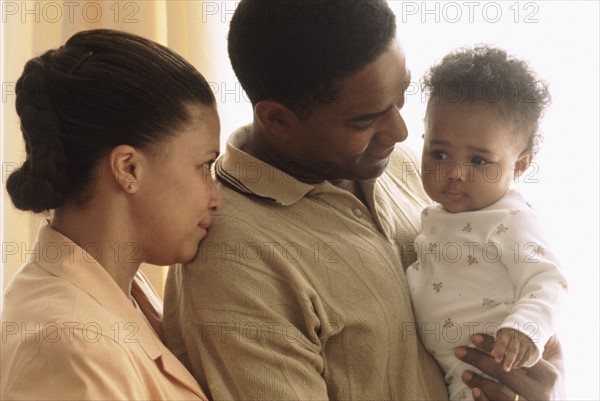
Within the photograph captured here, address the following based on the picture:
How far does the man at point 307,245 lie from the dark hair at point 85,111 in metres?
0.20

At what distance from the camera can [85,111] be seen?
1202 mm

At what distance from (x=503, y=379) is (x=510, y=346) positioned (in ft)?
0.31

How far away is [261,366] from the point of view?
1268mm

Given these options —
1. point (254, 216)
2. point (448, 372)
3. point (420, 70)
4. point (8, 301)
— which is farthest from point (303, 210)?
point (420, 70)

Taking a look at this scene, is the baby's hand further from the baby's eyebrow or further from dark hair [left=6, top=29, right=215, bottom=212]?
dark hair [left=6, top=29, right=215, bottom=212]

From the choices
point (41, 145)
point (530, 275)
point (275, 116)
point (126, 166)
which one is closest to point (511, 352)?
point (530, 275)

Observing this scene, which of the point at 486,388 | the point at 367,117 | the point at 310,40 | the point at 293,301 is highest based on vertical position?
the point at 310,40

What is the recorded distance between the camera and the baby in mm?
1402

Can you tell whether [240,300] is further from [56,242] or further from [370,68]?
[370,68]

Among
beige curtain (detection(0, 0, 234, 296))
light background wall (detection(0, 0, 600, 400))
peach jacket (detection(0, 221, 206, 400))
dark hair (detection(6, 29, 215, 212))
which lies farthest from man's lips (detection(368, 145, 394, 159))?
beige curtain (detection(0, 0, 234, 296))

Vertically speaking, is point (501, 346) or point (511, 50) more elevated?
point (511, 50)

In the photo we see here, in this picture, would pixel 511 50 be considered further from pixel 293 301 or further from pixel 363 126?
pixel 293 301

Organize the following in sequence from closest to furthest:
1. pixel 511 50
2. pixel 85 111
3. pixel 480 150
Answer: pixel 85 111, pixel 480 150, pixel 511 50

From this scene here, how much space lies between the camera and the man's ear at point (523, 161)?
1.52 m
